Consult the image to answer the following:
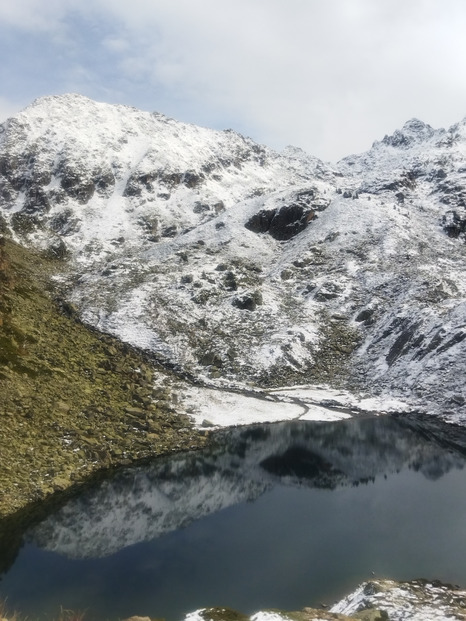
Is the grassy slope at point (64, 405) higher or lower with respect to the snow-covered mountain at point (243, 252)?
lower

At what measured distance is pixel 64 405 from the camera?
45781 mm

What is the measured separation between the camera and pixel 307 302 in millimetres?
88688

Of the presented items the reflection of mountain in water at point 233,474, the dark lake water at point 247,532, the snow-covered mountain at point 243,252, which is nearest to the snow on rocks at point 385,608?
the dark lake water at point 247,532

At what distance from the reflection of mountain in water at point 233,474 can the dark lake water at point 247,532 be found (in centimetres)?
14

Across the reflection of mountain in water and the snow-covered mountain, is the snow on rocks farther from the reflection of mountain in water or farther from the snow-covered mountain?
the snow-covered mountain

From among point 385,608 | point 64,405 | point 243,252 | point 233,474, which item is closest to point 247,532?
point 233,474

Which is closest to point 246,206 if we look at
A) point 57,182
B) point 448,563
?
point 57,182

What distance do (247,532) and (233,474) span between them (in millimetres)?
11790

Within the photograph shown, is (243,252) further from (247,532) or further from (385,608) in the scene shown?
(385,608)

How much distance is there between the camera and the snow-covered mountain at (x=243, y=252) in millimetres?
72250

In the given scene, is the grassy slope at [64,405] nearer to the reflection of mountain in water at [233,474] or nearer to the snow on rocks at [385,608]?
the reflection of mountain in water at [233,474]

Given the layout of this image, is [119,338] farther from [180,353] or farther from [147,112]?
[147,112]

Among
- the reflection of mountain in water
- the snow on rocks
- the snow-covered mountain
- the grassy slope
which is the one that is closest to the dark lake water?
the reflection of mountain in water

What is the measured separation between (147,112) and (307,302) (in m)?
140
